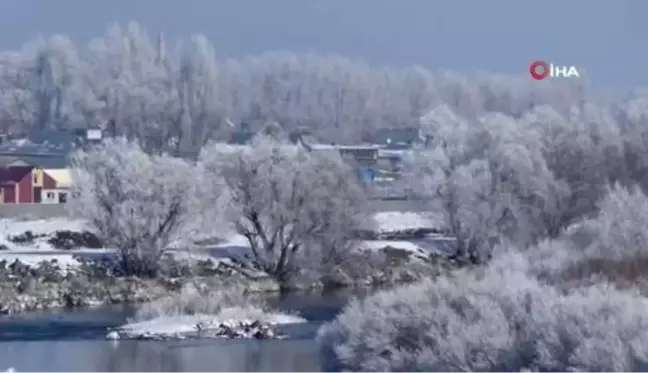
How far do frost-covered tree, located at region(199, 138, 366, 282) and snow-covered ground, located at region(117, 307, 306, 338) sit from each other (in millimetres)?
8926

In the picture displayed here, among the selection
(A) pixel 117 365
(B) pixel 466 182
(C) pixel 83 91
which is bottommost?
(A) pixel 117 365

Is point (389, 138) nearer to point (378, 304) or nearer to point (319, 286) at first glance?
point (319, 286)

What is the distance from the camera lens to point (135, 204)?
3553 cm

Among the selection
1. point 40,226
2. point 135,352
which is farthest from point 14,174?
point 135,352

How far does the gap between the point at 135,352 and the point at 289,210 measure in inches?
475

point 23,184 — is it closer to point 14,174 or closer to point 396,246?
point 14,174

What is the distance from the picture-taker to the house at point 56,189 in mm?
49125

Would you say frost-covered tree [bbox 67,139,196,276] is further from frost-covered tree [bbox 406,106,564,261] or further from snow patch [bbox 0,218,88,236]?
frost-covered tree [bbox 406,106,564,261]

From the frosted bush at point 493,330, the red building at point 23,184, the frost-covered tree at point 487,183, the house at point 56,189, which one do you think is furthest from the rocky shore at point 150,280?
the red building at point 23,184

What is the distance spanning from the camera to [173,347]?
2477 centimetres

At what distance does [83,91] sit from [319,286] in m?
49.2

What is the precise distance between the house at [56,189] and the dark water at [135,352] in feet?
67.0

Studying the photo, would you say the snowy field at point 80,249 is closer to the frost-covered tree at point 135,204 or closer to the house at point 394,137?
the frost-covered tree at point 135,204

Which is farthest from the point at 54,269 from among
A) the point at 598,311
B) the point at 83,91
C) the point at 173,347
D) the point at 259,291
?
the point at 83,91
